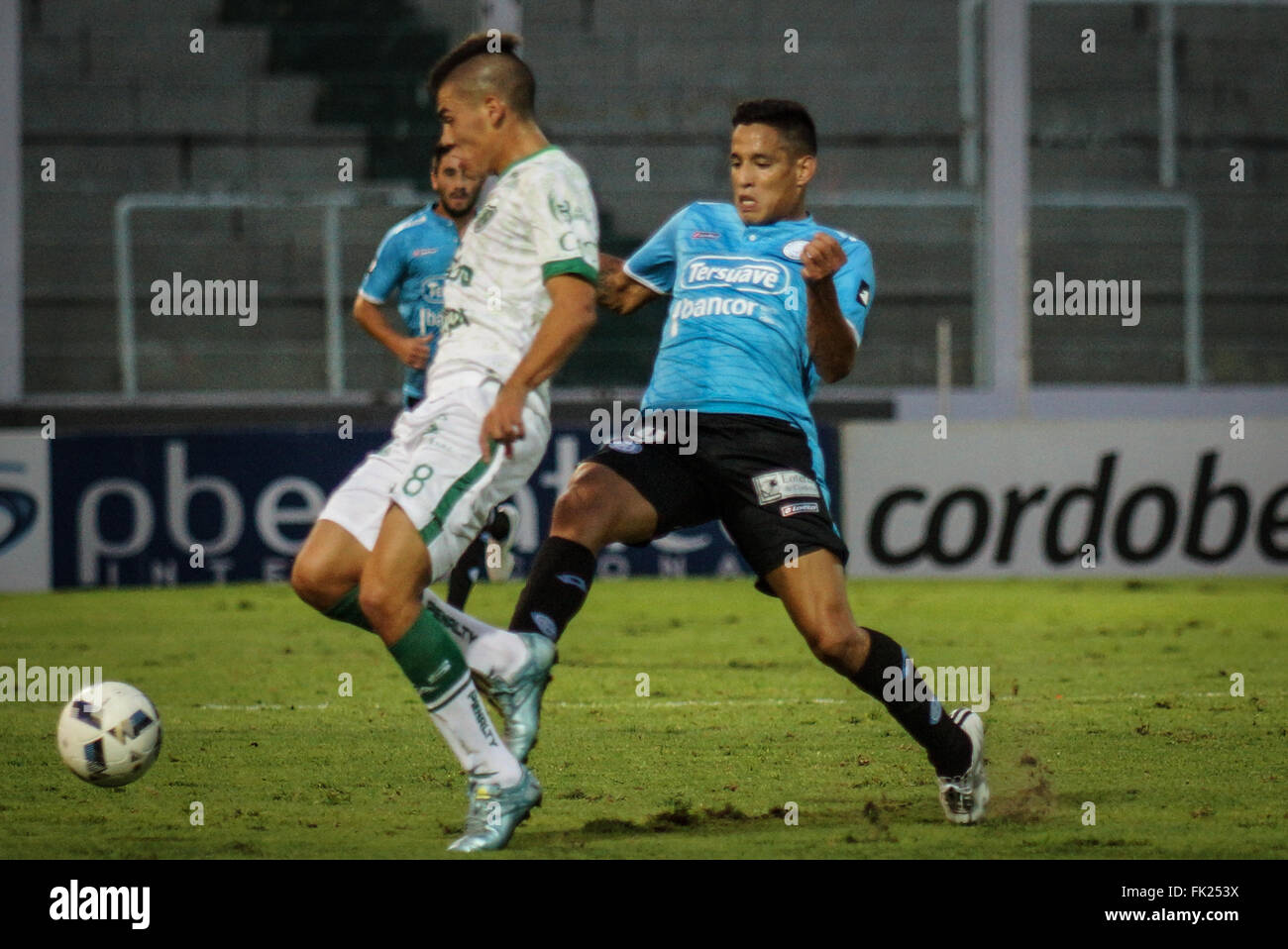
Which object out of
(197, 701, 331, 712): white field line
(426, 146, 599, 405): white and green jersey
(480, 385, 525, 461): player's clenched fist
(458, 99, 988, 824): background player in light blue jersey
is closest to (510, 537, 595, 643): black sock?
(458, 99, 988, 824): background player in light blue jersey

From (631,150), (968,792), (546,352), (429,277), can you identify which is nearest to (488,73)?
(546,352)

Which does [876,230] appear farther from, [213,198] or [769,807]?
[769,807]

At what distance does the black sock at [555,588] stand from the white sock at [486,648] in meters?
0.25

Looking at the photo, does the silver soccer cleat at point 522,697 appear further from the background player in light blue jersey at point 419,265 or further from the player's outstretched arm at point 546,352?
the background player in light blue jersey at point 419,265

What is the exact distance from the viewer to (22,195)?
15.6 meters

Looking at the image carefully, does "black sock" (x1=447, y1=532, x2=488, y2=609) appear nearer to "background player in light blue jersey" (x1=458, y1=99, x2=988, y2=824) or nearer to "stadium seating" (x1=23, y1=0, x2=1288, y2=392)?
"background player in light blue jersey" (x1=458, y1=99, x2=988, y2=824)

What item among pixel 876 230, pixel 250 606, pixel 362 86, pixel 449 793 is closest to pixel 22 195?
pixel 362 86

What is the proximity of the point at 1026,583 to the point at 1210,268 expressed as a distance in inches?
183

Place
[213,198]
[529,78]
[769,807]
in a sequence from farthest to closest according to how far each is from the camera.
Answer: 1. [213,198]
2. [769,807]
3. [529,78]

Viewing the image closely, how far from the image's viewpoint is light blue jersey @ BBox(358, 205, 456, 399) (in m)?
8.87

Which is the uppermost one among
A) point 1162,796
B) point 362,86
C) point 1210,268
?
point 362,86

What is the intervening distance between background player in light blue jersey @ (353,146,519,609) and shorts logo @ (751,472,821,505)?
3.53m

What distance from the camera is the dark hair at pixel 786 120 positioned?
18.0 feet

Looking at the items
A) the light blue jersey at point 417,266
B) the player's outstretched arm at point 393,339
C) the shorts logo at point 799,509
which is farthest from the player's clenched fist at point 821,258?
the light blue jersey at point 417,266
